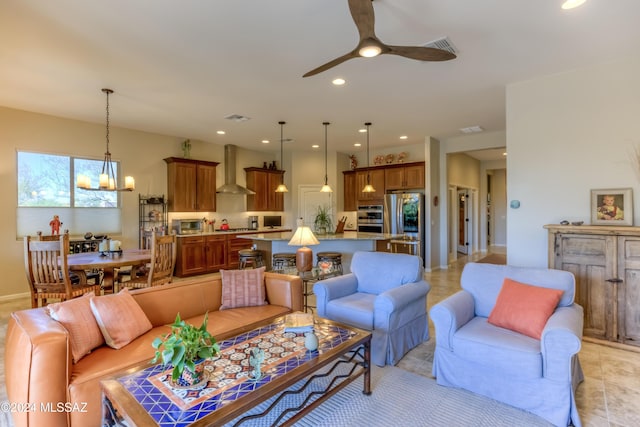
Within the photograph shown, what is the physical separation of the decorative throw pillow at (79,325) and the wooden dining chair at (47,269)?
177 cm

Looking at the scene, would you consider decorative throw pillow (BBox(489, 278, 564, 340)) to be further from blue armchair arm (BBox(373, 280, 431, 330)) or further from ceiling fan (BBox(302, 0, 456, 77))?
ceiling fan (BBox(302, 0, 456, 77))

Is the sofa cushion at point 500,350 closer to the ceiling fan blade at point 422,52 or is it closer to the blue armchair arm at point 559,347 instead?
the blue armchair arm at point 559,347

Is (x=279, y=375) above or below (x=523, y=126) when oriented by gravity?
below

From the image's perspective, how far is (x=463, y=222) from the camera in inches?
384

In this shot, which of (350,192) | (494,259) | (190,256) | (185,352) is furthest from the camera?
(350,192)

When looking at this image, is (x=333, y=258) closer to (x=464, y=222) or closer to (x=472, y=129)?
(x=472, y=129)

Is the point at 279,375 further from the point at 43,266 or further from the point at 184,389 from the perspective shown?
the point at 43,266

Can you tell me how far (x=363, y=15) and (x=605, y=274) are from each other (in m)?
3.39

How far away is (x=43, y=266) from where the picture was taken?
359 cm

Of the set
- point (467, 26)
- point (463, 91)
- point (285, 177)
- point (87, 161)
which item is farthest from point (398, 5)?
point (285, 177)

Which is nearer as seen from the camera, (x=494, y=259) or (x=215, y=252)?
(x=215, y=252)

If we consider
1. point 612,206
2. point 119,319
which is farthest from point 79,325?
point 612,206

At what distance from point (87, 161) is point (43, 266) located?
2.93 metres

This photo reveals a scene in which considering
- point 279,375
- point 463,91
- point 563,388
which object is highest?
point 463,91
